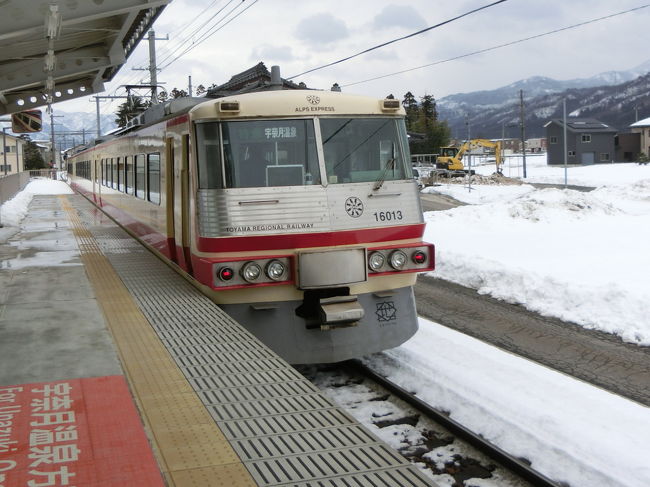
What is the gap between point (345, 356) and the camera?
7.26 metres

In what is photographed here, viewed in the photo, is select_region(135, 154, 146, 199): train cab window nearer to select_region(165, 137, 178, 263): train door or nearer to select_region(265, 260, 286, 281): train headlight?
select_region(165, 137, 178, 263): train door

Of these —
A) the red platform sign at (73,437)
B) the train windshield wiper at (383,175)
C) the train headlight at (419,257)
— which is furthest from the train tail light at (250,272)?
the red platform sign at (73,437)

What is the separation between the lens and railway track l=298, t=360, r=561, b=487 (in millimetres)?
5234

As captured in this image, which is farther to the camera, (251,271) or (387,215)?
(387,215)

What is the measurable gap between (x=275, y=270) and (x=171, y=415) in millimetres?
2917

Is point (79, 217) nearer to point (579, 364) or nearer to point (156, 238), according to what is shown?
point (156, 238)

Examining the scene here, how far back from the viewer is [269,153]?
7387 millimetres

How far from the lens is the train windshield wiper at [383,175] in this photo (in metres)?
7.59

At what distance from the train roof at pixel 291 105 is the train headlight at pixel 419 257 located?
164cm

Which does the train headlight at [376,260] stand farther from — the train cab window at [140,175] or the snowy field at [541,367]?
the train cab window at [140,175]

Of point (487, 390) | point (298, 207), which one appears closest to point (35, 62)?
point (298, 207)

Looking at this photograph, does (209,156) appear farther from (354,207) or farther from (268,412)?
(268,412)

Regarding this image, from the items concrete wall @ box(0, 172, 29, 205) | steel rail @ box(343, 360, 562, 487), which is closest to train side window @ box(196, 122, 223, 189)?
steel rail @ box(343, 360, 562, 487)

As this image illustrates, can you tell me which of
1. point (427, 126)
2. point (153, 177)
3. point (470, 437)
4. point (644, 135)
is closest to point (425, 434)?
point (470, 437)
